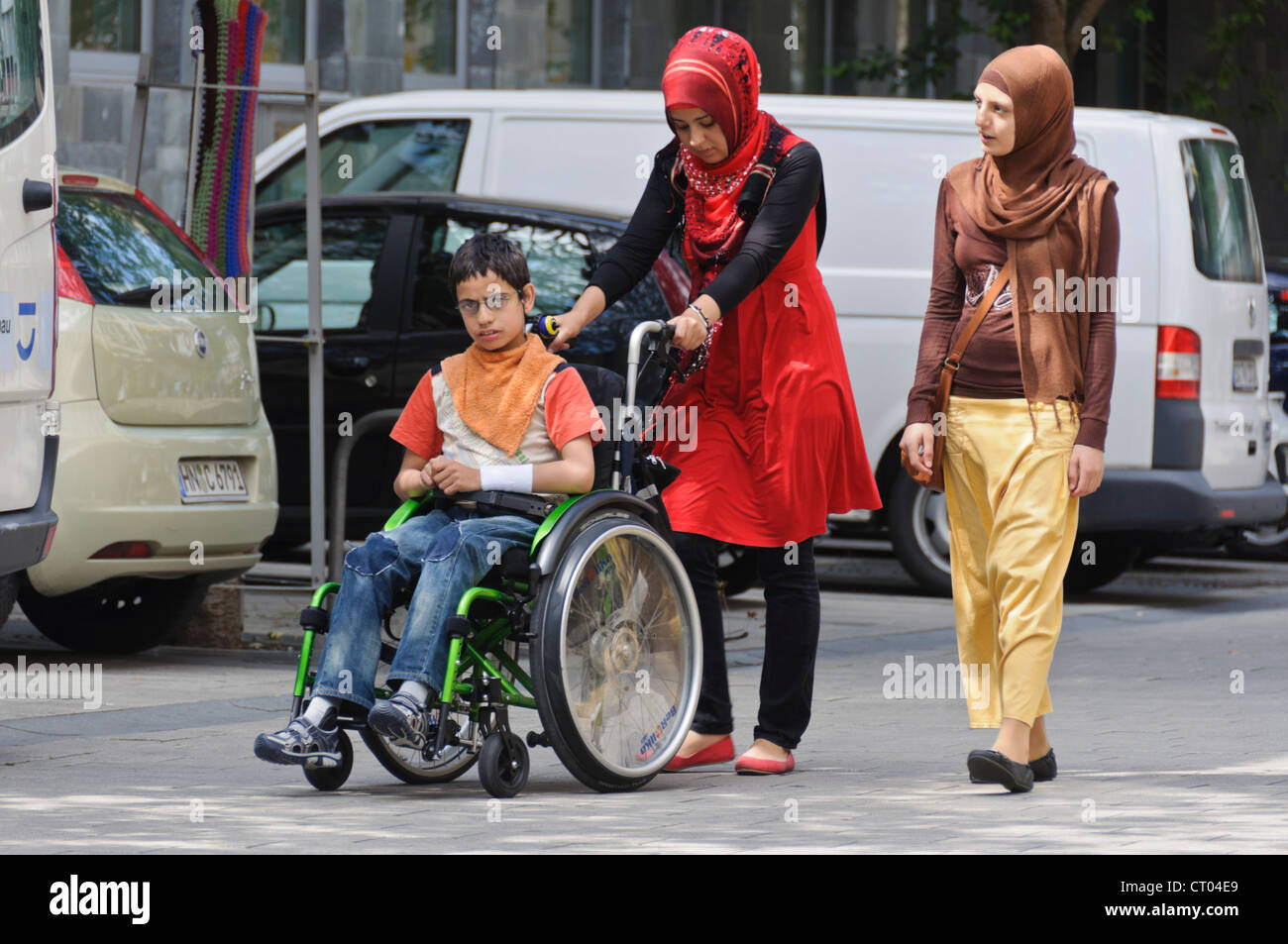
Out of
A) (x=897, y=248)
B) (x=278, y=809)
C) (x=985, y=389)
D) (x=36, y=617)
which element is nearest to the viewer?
(x=278, y=809)

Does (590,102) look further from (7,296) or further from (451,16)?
(451,16)

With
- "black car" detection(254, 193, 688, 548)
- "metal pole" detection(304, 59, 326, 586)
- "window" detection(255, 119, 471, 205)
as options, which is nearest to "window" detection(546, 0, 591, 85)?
"window" detection(255, 119, 471, 205)

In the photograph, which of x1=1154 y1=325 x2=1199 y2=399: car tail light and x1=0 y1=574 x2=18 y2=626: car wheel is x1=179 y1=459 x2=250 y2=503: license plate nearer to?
x1=0 y1=574 x2=18 y2=626: car wheel

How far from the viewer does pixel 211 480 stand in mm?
8078

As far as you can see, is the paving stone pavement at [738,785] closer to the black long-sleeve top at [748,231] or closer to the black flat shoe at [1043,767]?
the black flat shoe at [1043,767]

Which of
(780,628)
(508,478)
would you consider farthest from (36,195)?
(780,628)

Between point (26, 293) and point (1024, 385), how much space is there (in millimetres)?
A: 2703

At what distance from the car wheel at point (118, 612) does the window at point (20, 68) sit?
256 cm

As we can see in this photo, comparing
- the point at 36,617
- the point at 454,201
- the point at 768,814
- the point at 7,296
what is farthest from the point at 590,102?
the point at 768,814

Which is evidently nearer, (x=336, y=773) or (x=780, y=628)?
(x=336, y=773)

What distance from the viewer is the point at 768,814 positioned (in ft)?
17.4

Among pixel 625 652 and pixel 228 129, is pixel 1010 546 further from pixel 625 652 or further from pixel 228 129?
pixel 228 129

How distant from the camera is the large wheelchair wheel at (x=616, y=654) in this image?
5.39 m
